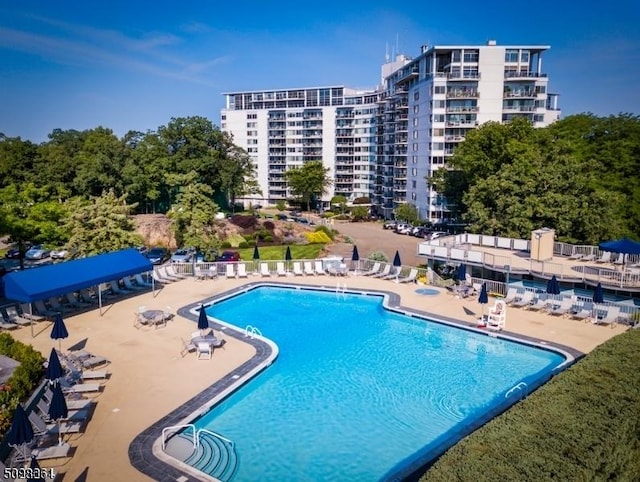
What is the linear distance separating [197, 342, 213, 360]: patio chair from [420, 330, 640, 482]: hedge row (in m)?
11.8

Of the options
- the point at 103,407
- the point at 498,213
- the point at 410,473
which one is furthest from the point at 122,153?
the point at 410,473

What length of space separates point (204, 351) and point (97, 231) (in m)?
15.6

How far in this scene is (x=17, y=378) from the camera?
15.6 metres

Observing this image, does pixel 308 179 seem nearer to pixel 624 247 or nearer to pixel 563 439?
pixel 624 247

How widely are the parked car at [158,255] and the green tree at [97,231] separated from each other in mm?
9326

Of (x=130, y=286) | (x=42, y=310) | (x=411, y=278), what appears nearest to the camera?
(x=42, y=310)

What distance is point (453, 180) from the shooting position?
5503 cm

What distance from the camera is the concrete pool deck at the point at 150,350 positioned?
43.7 feet

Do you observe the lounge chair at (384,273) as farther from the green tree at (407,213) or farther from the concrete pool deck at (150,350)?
the green tree at (407,213)

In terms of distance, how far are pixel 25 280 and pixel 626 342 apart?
25225mm

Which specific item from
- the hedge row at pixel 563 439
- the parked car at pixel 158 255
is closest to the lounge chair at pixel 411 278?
the hedge row at pixel 563 439

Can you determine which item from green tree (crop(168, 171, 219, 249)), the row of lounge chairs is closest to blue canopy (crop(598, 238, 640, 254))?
the row of lounge chairs

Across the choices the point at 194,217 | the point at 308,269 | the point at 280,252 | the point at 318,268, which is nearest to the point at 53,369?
the point at 308,269

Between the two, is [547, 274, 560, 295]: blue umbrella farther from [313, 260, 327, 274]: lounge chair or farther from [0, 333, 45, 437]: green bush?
[0, 333, 45, 437]: green bush
